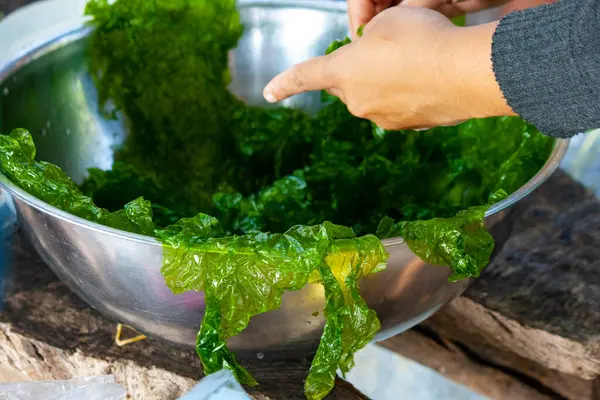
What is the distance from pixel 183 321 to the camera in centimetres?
70

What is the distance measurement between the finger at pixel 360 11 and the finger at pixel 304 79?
21 centimetres

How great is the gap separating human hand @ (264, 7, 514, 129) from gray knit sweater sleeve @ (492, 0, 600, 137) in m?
0.02

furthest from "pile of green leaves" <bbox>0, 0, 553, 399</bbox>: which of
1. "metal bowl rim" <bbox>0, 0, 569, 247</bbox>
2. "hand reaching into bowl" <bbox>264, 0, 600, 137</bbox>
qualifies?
"hand reaching into bowl" <bbox>264, 0, 600, 137</bbox>

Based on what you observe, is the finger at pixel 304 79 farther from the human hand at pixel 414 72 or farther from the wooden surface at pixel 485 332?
the wooden surface at pixel 485 332

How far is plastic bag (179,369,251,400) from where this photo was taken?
1.91 feet

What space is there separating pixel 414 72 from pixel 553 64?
0.46 ft

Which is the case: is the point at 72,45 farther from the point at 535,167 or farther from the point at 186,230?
the point at 535,167

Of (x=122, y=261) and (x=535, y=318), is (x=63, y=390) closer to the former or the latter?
(x=122, y=261)

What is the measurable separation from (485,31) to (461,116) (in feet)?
0.32

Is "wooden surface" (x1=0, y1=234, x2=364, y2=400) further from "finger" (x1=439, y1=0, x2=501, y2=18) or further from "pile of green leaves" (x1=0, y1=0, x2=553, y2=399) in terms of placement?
"finger" (x1=439, y1=0, x2=501, y2=18)

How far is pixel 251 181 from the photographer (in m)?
1.17

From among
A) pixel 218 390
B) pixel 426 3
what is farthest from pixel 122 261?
pixel 426 3

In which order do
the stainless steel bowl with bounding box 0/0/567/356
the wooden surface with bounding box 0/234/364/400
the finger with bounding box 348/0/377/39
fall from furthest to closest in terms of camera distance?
the finger with bounding box 348/0/377/39 → the wooden surface with bounding box 0/234/364/400 → the stainless steel bowl with bounding box 0/0/567/356

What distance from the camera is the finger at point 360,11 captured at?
93 centimetres
